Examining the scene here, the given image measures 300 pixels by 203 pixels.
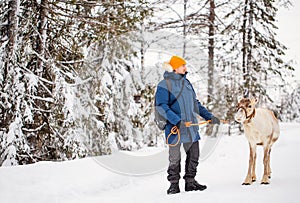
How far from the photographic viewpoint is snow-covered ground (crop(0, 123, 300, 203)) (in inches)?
167

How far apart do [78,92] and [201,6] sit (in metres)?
8.77

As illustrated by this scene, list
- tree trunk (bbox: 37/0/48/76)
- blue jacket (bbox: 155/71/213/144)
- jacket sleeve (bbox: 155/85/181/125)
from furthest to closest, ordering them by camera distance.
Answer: tree trunk (bbox: 37/0/48/76)
blue jacket (bbox: 155/71/213/144)
jacket sleeve (bbox: 155/85/181/125)

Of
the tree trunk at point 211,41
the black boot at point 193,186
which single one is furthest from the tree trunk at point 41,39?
the tree trunk at point 211,41

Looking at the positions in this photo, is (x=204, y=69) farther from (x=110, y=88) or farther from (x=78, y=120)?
(x=78, y=120)

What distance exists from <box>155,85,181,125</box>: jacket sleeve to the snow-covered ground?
3.39 ft

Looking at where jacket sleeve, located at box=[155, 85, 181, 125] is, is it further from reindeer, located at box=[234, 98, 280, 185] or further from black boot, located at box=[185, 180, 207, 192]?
black boot, located at box=[185, 180, 207, 192]

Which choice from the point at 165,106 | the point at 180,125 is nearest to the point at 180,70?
the point at 165,106

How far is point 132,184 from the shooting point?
613cm

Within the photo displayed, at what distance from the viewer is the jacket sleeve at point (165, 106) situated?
4496 millimetres

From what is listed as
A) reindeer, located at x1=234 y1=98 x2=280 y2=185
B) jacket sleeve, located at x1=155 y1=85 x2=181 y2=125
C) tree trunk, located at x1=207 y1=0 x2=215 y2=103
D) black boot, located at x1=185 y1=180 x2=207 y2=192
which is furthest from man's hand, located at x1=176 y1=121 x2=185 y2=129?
tree trunk, located at x1=207 y1=0 x2=215 y2=103

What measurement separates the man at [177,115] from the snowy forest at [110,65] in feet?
12.7

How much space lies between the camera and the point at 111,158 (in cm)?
738

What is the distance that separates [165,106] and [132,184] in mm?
2205

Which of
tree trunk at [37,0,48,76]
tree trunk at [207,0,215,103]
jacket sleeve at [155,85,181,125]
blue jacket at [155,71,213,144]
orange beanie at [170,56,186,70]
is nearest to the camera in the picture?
jacket sleeve at [155,85,181,125]
